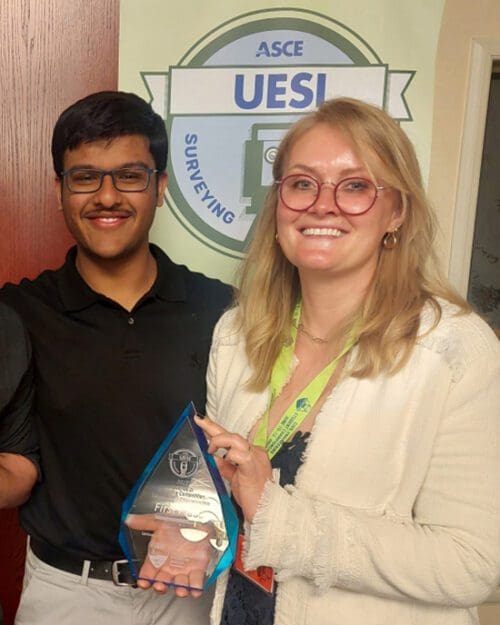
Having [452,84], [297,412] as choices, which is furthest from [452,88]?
[297,412]

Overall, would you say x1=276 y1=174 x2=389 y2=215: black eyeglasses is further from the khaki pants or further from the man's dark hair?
the khaki pants

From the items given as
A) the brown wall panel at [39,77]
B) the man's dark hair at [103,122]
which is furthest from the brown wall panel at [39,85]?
the man's dark hair at [103,122]

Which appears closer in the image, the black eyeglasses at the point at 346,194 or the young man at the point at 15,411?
the black eyeglasses at the point at 346,194

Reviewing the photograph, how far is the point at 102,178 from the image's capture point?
1324 mm

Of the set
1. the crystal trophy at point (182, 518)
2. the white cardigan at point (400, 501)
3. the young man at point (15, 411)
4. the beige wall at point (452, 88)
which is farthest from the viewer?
the beige wall at point (452, 88)

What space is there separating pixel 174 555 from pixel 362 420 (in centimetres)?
42

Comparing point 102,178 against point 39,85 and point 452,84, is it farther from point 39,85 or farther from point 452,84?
point 452,84

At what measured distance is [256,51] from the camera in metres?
1.70

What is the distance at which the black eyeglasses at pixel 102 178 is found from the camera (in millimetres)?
1325

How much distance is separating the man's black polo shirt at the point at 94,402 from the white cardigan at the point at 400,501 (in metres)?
0.43

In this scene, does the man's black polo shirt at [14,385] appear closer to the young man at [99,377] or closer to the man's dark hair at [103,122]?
the young man at [99,377]

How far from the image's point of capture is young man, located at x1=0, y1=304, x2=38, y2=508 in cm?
126

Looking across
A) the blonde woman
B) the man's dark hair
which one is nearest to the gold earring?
the blonde woman

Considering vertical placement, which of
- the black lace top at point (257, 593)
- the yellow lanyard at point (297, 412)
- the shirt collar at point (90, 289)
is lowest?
the black lace top at point (257, 593)
